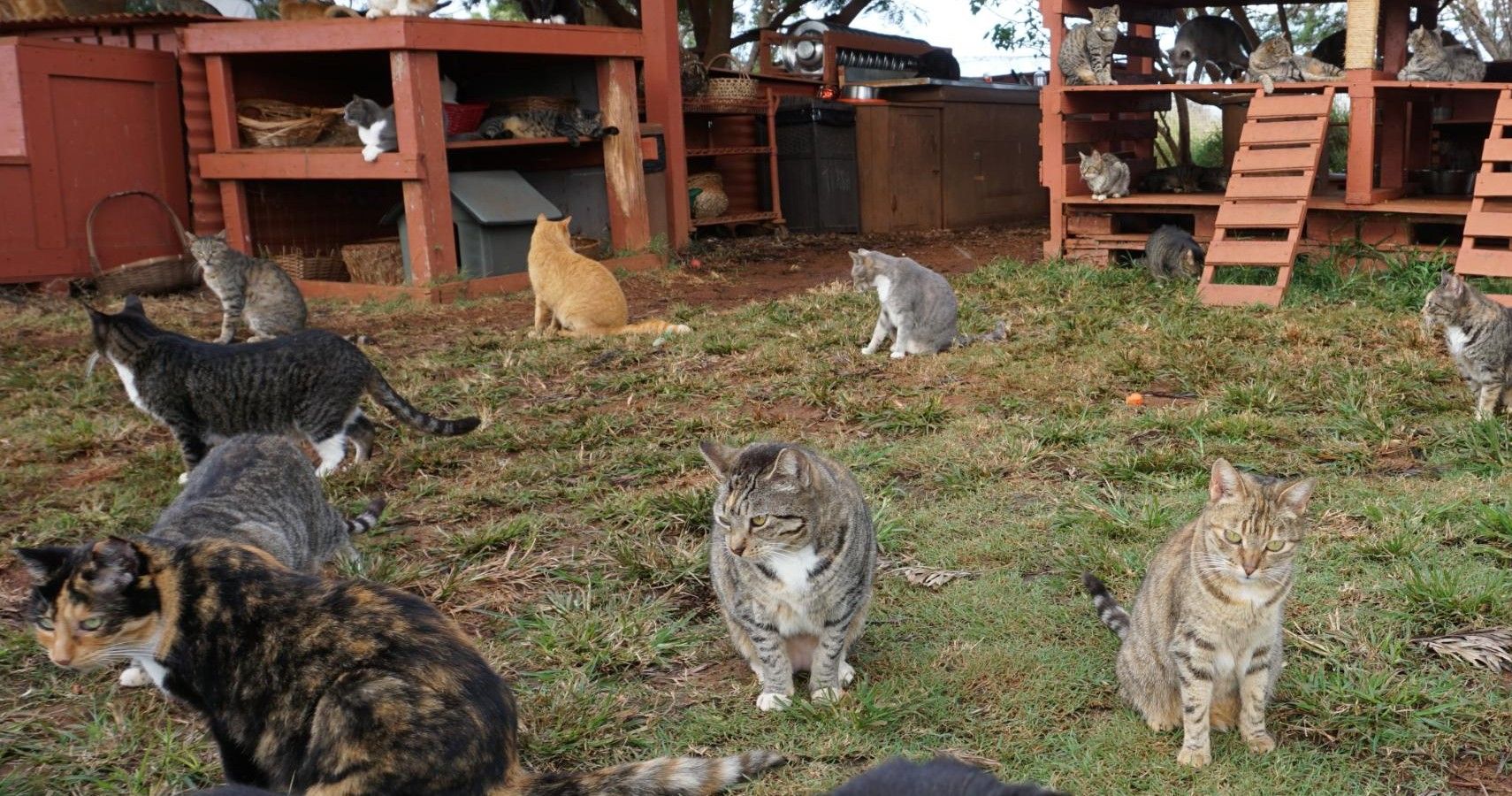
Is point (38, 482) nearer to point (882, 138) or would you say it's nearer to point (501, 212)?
point (501, 212)

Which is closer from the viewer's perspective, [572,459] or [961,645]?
[961,645]

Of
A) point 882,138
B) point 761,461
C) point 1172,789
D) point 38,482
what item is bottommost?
point 1172,789

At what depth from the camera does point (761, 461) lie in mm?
3928

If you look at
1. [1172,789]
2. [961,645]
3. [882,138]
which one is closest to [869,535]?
[961,645]

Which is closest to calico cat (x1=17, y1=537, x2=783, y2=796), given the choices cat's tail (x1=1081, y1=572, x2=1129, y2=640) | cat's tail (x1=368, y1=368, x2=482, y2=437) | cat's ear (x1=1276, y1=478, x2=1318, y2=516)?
cat's tail (x1=1081, y1=572, x2=1129, y2=640)

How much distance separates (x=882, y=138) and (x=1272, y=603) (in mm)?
14207

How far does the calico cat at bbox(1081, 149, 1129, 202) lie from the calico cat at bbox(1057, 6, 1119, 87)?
2.39ft

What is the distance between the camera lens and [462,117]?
497 inches

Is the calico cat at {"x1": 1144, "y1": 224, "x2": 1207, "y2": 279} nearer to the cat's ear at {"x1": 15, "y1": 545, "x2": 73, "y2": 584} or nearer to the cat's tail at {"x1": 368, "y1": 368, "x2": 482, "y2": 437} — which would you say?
the cat's tail at {"x1": 368, "y1": 368, "x2": 482, "y2": 437}

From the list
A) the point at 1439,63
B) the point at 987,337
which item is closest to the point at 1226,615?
the point at 987,337

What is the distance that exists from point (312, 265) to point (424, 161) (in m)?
2.16

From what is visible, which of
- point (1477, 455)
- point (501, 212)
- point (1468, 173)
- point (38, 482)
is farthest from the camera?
point (501, 212)

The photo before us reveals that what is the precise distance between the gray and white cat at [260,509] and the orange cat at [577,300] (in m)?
4.64

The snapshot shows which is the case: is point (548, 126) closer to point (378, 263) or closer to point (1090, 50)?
point (378, 263)
